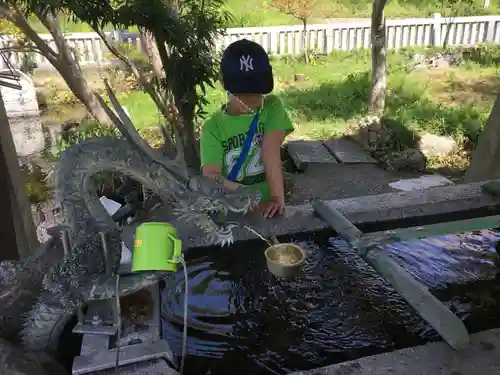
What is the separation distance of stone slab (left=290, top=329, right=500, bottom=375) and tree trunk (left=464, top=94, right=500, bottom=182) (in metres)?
2.95

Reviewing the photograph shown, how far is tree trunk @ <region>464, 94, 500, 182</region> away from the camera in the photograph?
4.35 meters

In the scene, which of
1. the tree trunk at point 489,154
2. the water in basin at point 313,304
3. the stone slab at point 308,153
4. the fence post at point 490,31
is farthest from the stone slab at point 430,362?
the fence post at point 490,31

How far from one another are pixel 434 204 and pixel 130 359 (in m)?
1.99

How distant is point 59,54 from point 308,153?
11.9 ft

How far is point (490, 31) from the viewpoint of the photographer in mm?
11180

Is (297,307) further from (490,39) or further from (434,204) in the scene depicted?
(490,39)

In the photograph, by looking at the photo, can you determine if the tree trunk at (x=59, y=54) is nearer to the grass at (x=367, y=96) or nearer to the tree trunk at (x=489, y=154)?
the grass at (x=367, y=96)

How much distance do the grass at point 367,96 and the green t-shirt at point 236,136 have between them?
472 cm

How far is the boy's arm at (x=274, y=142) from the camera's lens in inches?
99.3

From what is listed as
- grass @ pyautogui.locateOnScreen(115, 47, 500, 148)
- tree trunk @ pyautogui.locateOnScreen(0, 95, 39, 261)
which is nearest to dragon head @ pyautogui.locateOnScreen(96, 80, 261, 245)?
tree trunk @ pyautogui.locateOnScreen(0, 95, 39, 261)

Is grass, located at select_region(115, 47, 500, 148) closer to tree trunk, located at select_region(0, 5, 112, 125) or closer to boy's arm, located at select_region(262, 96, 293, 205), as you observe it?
tree trunk, located at select_region(0, 5, 112, 125)

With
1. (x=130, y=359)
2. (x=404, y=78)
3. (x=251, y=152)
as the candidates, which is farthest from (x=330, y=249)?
(x=404, y=78)

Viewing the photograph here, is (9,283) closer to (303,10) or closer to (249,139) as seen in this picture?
(249,139)

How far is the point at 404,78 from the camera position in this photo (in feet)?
30.4
